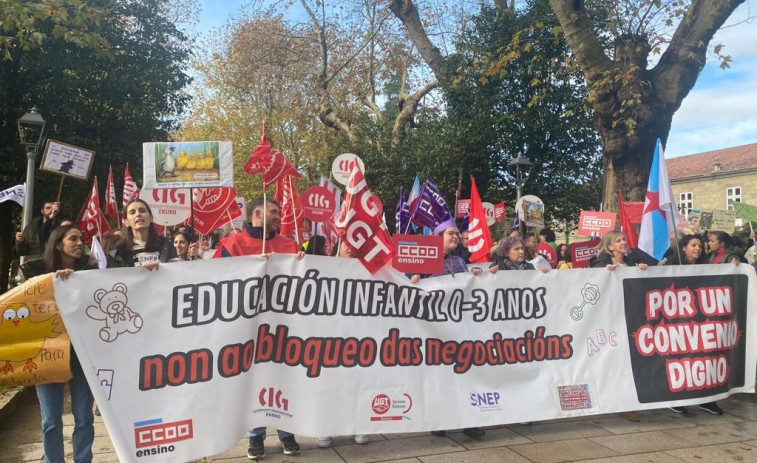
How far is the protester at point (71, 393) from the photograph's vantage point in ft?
12.0

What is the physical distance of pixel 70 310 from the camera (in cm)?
372

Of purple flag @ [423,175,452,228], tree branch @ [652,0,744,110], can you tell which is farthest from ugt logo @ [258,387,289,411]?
tree branch @ [652,0,744,110]

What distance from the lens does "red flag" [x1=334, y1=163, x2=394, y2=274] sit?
460cm

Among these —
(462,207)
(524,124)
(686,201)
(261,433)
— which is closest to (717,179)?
(686,201)

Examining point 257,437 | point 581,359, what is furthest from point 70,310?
point 581,359

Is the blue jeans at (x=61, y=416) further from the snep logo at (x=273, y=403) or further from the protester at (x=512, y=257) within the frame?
the protester at (x=512, y=257)

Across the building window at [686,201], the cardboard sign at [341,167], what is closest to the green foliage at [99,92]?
the cardboard sign at [341,167]

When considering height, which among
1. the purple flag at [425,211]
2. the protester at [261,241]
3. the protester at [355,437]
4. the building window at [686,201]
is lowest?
the protester at [355,437]

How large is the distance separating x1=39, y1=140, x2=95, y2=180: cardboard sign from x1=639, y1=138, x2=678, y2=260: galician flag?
7.49 m

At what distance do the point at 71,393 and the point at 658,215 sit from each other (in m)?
5.63

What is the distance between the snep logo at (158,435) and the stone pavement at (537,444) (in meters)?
0.63

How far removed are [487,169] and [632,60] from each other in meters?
8.82

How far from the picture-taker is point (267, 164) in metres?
5.01

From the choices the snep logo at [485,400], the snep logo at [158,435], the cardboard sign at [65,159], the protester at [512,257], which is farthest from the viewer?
the cardboard sign at [65,159]
